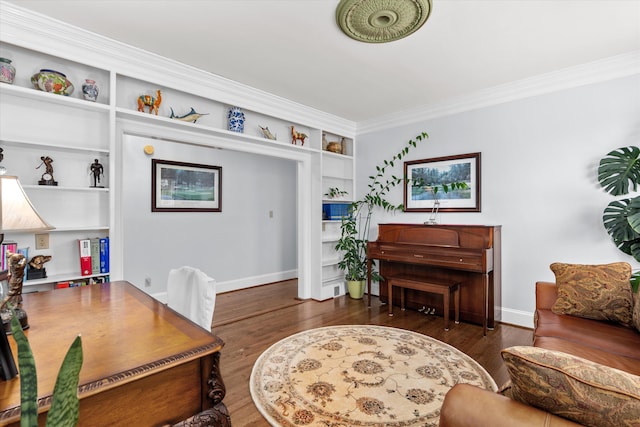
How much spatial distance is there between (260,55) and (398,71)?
4.16 ft

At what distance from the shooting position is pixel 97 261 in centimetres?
242

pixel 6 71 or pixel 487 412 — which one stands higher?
pixel 6 71

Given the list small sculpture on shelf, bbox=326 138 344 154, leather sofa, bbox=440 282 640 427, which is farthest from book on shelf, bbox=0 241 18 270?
small sculpture on shelf, bbox=326 138 344 154

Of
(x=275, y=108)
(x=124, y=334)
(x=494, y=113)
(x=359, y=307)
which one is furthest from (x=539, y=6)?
(x=359, y=307)

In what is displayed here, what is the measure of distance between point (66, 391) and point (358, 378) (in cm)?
204

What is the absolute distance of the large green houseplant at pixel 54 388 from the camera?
1.57 feet

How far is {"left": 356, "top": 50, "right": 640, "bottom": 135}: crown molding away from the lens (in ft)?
8.98

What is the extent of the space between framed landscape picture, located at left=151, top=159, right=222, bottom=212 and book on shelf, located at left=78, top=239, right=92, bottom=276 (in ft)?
5.81

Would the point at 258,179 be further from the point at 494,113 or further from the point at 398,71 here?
the point at 494,113

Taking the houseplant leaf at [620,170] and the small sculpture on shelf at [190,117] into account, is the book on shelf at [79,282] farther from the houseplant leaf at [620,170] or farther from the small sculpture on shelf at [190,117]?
the houseplant leaf at [620,170]

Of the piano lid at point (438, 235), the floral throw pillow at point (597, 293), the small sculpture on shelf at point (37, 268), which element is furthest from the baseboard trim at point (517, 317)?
the small sculpture on shelf at point (37, 268)

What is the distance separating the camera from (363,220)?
15.1 feet

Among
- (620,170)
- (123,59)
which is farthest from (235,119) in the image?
(620,170)

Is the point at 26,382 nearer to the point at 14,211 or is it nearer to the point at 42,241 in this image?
the point at 14,211
